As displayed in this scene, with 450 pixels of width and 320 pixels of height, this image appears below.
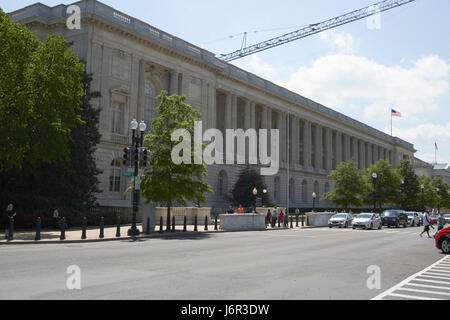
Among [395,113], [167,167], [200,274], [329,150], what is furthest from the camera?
[329,150]

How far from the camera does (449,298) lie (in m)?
8.48

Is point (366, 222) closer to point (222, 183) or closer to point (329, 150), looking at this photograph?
point (222, 183)

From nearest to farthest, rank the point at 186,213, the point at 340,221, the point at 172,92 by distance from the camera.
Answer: the point at 186,213
the point at 340,221
the point at 172,92

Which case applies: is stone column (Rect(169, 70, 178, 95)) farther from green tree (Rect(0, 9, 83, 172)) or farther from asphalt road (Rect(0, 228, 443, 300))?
asphalt road (Rect(0, 228, 443, 300))

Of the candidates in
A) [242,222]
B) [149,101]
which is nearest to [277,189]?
[149,101]

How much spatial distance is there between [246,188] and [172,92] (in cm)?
1657

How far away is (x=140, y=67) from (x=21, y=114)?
79.7 ft

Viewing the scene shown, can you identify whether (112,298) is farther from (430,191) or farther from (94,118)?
(430,191)

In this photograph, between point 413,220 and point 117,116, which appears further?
point 413,220

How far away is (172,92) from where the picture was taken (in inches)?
2042

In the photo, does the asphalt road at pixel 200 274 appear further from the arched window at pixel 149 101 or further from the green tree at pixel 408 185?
the green tree at pixel 408 185

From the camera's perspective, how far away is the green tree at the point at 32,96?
81.6 ft

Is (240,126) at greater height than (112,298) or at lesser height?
greater
